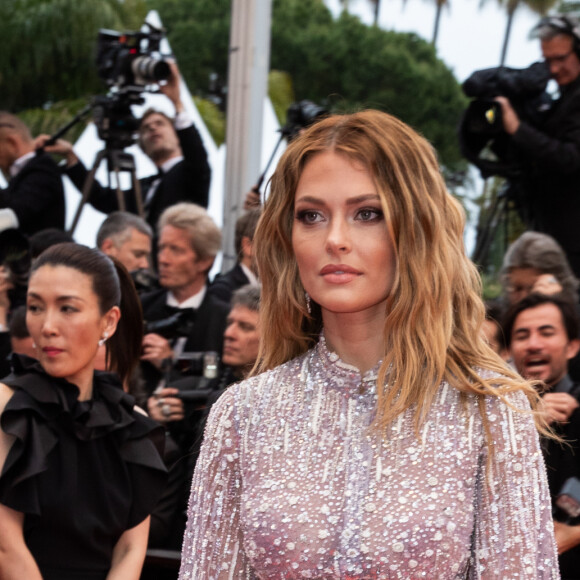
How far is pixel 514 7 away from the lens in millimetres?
6438

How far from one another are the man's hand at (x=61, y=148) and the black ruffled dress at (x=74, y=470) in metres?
2.64

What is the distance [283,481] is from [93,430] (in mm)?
1305

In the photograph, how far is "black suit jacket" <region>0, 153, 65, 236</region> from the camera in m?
5.15

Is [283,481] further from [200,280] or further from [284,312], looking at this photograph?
[200,280]

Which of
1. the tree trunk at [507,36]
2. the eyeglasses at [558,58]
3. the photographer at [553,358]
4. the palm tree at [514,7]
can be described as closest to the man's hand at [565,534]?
the photographer at [553,358]

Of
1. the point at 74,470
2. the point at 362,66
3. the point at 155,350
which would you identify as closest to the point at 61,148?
the point at 155,350

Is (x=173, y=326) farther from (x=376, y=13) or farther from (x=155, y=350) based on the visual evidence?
(x=376, y=13)

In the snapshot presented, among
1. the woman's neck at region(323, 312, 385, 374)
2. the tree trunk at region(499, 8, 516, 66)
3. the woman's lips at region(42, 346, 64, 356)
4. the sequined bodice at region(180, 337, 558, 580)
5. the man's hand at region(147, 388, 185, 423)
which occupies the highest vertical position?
the tree trunk at region(499, 8, 516, 66)

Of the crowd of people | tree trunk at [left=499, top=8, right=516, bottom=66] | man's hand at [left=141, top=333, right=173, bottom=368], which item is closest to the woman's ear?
man's hand at [left=141, top=333, right=173, bottom=368]

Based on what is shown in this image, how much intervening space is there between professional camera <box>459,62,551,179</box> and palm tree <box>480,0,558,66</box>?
3.93ft

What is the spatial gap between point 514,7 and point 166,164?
2.49 m

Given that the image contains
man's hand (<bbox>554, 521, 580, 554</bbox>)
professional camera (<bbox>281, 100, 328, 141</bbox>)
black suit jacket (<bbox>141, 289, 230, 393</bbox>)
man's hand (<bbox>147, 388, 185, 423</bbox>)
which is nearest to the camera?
man's hand (<bbox>554, 521, 580, 554</bbox>)

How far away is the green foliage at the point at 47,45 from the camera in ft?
29.2

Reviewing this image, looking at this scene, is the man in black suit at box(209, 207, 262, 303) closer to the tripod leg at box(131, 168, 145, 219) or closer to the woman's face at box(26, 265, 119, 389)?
the tripod leg at box(131, 168, 145, 219)
